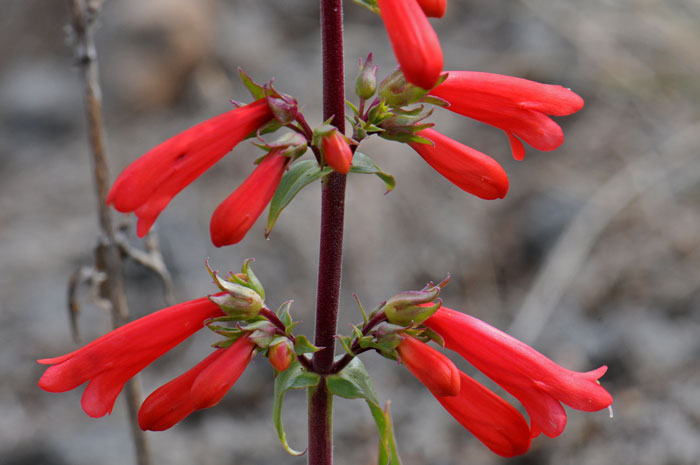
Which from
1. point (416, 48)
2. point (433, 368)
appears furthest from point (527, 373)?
point (416, 48)

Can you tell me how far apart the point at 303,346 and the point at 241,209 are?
1.17ft

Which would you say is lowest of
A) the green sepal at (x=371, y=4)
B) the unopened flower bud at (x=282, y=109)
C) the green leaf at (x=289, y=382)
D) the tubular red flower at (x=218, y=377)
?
the green leaf at (x=289, y=382)

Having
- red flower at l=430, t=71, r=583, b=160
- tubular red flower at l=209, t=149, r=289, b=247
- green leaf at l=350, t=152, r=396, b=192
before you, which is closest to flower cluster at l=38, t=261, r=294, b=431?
tubular red flower at l=209, t=149, r=289, b=247

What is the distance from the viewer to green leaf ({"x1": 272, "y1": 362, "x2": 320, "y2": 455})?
1548mm

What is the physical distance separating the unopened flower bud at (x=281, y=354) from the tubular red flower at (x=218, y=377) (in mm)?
50

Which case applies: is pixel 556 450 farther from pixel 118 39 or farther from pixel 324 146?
pixel 118 39

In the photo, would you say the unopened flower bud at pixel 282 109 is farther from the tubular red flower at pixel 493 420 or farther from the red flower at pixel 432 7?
the tubular red flower at pixel 493 420

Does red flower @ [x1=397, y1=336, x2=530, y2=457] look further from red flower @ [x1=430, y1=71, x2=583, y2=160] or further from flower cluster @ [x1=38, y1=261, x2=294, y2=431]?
red flower @ [x1=430, y1=71, x2=583, y2=160]

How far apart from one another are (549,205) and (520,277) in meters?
0.51

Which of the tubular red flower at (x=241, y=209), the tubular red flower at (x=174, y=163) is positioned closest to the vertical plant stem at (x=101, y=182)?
the tubular red flower at (x=174, y=163)

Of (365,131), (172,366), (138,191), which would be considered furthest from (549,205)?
(138,191)

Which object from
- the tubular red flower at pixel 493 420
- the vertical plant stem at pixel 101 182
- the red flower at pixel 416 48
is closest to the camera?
the red flower at pixel 416 48

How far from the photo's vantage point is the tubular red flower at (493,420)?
1.60m

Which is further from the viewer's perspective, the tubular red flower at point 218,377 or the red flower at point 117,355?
the red flower at point 117,355
